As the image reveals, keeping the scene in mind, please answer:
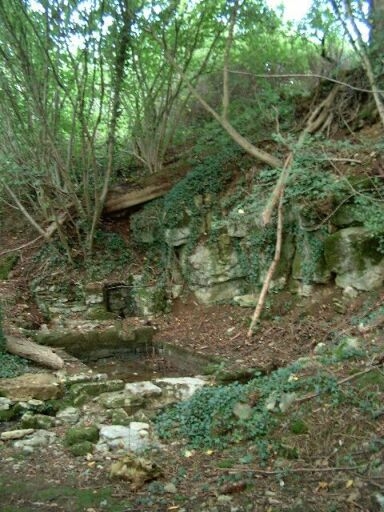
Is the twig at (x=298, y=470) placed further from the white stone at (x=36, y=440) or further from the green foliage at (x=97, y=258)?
the green foliage at (x=97, y=258)

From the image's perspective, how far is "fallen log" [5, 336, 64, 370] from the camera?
261 inches

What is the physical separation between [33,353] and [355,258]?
4768 millimetres

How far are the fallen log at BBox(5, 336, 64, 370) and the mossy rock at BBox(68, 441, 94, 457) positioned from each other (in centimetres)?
245

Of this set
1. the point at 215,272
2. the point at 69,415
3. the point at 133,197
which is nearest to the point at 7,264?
the point at 133,197

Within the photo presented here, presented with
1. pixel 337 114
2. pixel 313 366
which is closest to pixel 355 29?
pixel 337 114

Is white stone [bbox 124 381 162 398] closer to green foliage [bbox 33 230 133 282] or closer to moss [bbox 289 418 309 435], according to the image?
moss [bbox 289 418 309 435]

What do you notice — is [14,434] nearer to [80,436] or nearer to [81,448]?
[80,436]

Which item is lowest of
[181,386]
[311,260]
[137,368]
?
[137,368]

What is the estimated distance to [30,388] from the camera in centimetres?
550

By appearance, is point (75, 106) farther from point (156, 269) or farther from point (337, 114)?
point (337, 114)

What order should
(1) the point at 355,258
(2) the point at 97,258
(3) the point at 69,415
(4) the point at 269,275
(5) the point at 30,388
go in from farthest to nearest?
(2) the point at 97,258, (4) the point at 269,275, (1) the point at 355,258, (5) the point at 30,388, (3) the point at 69,415

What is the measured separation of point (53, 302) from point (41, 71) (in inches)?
181

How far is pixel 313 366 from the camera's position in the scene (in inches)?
190

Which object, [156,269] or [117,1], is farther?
[156,269]
